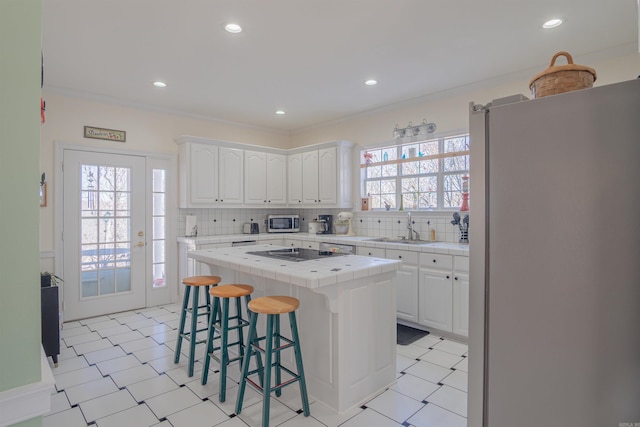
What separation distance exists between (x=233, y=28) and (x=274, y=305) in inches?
85.8

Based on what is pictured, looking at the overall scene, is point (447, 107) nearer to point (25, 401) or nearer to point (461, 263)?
point (461, 263)

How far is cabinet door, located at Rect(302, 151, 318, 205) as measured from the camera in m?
5.45

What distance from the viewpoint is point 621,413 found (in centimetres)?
94

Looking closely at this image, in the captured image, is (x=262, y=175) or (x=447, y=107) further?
(x=262, y=175)

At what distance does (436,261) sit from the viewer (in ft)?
11.9

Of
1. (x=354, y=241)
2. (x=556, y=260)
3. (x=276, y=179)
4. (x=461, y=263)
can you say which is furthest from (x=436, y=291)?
(x=276, y=179)

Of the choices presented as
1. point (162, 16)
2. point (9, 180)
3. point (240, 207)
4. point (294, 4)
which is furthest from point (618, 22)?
point (240, 207)

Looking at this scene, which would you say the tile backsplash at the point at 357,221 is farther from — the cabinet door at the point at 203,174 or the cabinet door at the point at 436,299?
the cabinet door at the point at 436,299

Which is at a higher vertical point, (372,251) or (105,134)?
(105,134)

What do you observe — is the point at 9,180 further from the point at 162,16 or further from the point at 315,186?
the point at 315,186

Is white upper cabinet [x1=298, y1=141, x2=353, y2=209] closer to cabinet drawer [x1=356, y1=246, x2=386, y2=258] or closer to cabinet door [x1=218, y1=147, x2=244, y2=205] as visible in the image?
cabinet drawer [x1=356, y1=246, x2=386, y2=258]

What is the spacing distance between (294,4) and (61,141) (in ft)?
11.1

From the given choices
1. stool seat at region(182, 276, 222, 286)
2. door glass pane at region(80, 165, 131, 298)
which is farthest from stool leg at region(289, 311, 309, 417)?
door glass pane at region(80, 165, 131, 298)

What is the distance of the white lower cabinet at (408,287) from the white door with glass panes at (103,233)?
3463mm
